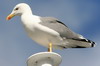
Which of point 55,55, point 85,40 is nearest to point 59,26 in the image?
point 85,40

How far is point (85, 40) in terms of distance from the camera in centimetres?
530

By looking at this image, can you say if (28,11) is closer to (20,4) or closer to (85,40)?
(20,4)

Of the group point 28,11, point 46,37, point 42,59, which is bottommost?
point 42,59

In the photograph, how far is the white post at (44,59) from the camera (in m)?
3.81

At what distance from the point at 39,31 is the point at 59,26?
0.74 m

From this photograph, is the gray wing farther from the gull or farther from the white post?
the white post

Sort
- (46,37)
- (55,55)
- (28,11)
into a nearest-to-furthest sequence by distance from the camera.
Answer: (55,55), (46,37), (28,11)

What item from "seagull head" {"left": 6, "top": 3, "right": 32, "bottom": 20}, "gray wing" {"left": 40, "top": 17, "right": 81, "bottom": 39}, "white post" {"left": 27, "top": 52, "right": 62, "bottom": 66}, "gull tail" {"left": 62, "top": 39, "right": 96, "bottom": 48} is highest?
"seagull head" {"left": 6, "top": 3, "right": 32, "bottom": 20}

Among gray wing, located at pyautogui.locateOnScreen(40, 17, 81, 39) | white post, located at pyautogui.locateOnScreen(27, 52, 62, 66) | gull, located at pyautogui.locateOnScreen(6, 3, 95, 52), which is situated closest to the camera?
white post, located at pyautogui.locateOnScreen(27, 52, 62, 66)

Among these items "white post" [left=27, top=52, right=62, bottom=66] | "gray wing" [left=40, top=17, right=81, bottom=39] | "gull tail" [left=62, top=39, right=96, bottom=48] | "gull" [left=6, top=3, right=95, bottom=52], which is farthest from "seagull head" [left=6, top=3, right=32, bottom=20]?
"white post" [left=27, top=52, right=62, bottom=66]

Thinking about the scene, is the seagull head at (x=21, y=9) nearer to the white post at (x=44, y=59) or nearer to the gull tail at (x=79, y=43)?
the gull tail at (x=79, y=43)

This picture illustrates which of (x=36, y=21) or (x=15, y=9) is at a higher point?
A: (x=15, y=9)

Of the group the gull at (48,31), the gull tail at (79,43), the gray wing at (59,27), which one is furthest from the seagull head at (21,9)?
the gull tail at (79,43)

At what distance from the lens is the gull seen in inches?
186
